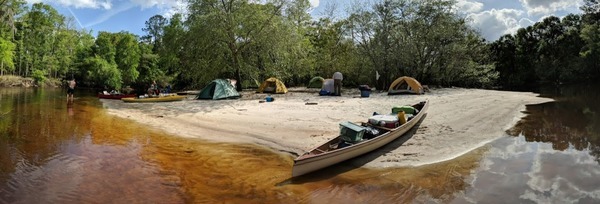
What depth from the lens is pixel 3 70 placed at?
48.2 meters

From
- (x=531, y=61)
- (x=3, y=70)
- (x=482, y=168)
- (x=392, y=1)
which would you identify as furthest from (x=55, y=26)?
(x=531, y=61)

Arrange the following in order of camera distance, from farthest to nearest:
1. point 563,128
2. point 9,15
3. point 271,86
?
point 9,15 → point 271,86 → point 563,128

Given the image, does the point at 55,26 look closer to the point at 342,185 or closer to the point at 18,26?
the point at 18,26

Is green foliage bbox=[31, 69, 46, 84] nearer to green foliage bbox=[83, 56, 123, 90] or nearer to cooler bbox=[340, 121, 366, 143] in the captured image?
green foliage bbox=[83, 56, 123, 90]

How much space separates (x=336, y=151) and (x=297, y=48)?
18292 millimetres

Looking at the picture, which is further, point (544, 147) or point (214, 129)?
point (214, 129)

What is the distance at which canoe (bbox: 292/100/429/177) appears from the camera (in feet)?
25.2

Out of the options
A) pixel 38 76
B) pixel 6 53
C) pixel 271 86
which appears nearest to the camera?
pixel 271 86

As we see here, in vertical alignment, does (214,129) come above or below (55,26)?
below

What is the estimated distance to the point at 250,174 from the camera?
816 cm

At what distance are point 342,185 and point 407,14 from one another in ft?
88.4

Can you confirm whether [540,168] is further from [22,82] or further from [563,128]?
[22,82]

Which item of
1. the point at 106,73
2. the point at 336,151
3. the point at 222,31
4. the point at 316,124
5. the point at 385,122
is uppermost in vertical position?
the point at 222,31

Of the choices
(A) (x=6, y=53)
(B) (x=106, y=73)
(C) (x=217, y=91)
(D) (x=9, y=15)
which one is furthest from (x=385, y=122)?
(A) (x=6, y=53)
